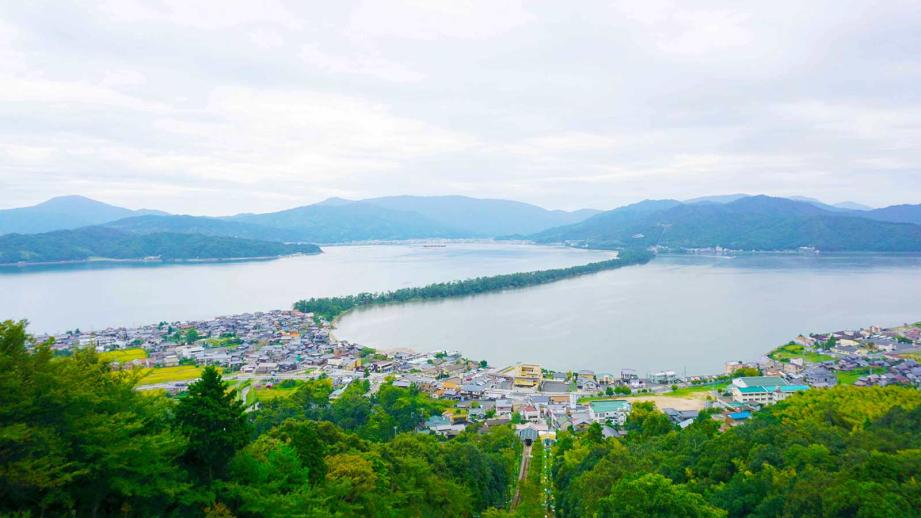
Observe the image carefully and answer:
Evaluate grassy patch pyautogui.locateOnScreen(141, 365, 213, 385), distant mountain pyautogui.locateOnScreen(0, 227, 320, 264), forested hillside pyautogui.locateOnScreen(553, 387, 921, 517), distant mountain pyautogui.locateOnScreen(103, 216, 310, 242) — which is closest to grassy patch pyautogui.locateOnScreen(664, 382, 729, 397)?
forested hillside pyautogui.locateOnScreen(553, 387, 921, 517)

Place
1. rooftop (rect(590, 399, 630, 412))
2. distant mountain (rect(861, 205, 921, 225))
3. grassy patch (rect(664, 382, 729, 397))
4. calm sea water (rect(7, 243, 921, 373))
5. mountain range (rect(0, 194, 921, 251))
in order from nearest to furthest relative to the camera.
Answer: rooftop (rect(590, 399, 630, 412)) < grassy patch (rect(664, 382, 729, 397)) < calm sea water (rect(7, 243, 921, 373)) < mountain range (rect(0, 194, 921, 251)) < distant mountain (rect(861, 205, 921, 225))

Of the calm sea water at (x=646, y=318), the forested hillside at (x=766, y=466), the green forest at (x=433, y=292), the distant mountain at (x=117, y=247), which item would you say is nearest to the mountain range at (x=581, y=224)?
the distant mountain at (x=117, y=247)

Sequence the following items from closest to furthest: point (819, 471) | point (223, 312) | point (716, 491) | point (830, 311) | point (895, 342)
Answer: point (819, 471), point (716, 491), point (895, 342), point (830, 311), point (223, 312)

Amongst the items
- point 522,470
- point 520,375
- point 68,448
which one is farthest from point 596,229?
point 68,448

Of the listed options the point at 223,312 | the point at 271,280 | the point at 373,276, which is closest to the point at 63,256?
the point at 271,280

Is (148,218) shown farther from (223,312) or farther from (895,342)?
(895,342)

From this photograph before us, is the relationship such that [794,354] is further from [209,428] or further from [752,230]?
[752,230]

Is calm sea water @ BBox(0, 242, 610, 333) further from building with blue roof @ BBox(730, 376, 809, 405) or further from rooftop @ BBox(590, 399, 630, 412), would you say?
building with blue roof @ BBox(730, 376, 809, 405)
